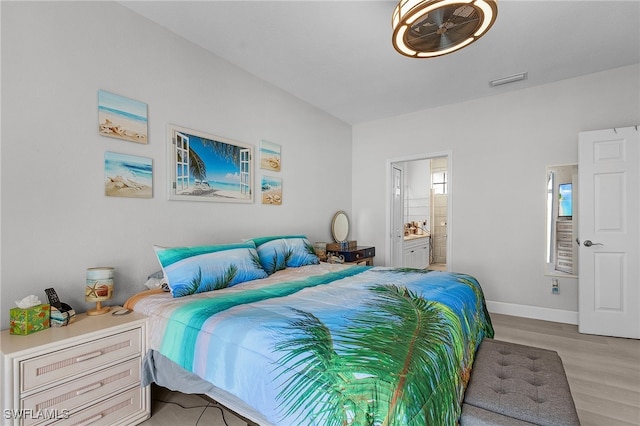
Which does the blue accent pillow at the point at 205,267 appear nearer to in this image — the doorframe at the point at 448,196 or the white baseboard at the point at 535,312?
the doorframe at the point at 448,196

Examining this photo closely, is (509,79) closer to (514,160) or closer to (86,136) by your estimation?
(514,160)

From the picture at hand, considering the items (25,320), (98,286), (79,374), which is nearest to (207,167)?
(98,286)

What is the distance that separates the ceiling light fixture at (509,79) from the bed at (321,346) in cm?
257

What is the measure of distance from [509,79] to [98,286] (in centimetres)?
441

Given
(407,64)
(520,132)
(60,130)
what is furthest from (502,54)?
(60,130)

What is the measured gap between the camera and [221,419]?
6.10ft

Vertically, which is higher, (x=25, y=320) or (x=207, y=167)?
(x=207, y=167)

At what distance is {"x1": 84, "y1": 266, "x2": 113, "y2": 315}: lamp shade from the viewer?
1874mm

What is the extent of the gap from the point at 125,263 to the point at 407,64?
3.23 meters

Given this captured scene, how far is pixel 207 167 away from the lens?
2.81 m

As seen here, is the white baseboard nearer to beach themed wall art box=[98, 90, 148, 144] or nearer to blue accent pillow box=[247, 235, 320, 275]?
blue accent pillow box=[247, 235, 320, 275]

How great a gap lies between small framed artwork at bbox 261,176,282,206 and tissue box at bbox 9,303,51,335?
2.12 metres

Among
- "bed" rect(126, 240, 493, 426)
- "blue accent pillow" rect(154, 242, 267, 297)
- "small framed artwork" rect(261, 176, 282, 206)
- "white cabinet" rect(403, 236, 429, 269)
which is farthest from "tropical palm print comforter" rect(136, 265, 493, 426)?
"white cabinet" rect(403, 236, 429, 269)

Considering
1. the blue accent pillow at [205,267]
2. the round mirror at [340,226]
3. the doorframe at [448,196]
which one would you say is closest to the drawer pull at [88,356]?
the blue accent pillow at [205,267]
